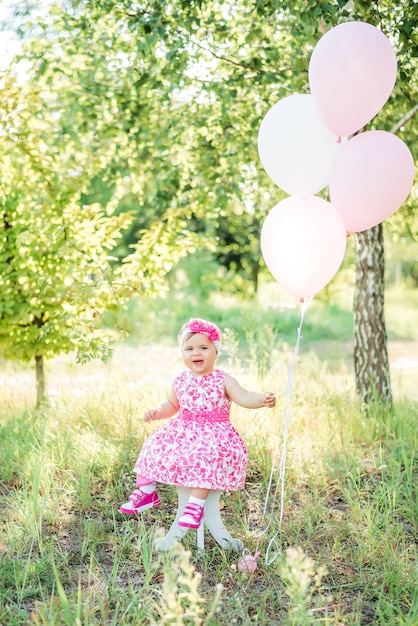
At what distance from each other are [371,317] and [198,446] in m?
2.34

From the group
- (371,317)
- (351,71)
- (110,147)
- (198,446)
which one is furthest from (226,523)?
(110,147)

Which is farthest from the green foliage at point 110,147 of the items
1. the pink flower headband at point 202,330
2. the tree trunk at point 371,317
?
the pink flower headband at point 202,330

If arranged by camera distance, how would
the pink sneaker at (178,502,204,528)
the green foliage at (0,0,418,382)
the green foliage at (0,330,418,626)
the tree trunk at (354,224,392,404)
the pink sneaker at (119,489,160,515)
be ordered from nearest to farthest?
the green foliage at (0,330,418,626)
the pink sneaker at (178,502,204,528)
the pink sneaker at (119,489,160,515)
the green foliage at (0,0,418,382)
the tree trunk at (354,224,392,404)

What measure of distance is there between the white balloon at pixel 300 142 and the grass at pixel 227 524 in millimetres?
1227

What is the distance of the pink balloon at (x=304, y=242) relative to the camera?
2922 mm

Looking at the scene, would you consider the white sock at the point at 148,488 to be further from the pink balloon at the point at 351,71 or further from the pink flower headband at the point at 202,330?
the pink balloon at the point at 351,71

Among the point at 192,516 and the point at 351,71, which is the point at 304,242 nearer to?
the point at 351,71

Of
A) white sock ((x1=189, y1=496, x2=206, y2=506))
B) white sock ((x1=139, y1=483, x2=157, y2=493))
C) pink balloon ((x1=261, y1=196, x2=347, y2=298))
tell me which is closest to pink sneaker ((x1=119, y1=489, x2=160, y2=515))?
white sock ((x1=139, y1=483, x2=157, y2=493))

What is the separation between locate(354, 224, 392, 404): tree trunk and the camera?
192 inches

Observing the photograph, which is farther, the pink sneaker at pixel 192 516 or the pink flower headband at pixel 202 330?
the pink flower headband at pixel 202 330

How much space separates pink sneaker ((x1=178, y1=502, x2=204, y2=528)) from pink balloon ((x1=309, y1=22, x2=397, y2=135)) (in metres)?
1.86

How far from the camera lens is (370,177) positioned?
2955 mm

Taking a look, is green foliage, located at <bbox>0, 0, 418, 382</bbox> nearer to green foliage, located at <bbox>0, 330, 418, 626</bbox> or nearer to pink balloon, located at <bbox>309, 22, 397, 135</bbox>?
green foliage, located at <bbox>0, 330, 418, 626</bbox>

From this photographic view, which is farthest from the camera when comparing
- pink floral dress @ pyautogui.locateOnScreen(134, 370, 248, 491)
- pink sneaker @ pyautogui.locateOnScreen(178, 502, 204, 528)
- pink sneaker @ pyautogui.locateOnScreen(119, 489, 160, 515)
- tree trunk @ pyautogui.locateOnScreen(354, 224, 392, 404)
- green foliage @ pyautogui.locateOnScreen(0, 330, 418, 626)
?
tree trunk @ pyautogui.locateOnScreen(354, 224, 392, 404)
